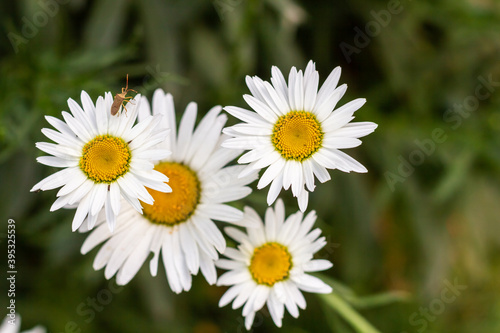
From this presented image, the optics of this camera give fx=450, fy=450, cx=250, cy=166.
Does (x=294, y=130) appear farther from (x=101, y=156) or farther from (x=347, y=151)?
(x=347, y=151)

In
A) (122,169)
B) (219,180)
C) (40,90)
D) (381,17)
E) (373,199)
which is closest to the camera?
(122,169)

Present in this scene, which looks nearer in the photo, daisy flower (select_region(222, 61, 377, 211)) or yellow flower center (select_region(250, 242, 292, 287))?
daisy flower (select_region(222, 61, 377, 211))

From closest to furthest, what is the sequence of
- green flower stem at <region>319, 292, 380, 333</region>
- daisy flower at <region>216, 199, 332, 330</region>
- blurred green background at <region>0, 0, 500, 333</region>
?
daisy flower at <region>216, 199, 332, 330</region> → green flower stem at <region>319, 292, 380, 333</region> → blurred green background at <region>0, 0, 500, 333</region>

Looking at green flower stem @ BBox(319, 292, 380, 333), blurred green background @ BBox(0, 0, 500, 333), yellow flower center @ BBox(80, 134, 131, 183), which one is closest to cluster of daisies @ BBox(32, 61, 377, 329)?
yellow flower center @ BBox(80, 134, 131, 183)

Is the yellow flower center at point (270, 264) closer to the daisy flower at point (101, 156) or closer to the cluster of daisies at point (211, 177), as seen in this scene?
the cluster of daisies at point (211, 177)

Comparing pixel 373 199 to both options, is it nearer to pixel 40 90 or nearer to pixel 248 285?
pixel 248 285

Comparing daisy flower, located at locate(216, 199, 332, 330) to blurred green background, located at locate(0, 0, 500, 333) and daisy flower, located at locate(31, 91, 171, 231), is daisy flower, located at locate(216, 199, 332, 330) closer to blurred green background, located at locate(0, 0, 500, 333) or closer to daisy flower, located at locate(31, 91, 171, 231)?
daisy flower, located at locate(31, 91, 171, 231)

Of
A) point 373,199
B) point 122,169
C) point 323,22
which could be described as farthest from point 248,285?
point 323,22

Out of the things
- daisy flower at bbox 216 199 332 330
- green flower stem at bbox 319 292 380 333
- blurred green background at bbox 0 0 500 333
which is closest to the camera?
daisy flower at bbox 216 199 332 330
